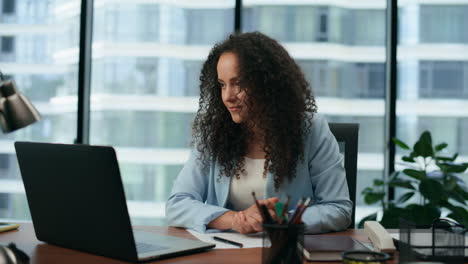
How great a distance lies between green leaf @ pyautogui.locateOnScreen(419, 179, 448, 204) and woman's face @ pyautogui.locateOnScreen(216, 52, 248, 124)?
1.59 metres

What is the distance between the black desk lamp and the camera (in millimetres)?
1085

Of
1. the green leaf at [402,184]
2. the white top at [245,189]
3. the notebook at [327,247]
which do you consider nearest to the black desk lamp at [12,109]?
the notebook at [327,247]

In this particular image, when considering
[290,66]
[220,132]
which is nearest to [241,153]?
[220,132]

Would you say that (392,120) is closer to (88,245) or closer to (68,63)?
(68,63)

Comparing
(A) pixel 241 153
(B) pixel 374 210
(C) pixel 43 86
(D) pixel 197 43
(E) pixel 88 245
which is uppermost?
(D) pixel 197 43

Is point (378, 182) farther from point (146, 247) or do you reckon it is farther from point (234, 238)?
point (146, 247)

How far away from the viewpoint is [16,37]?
357cm

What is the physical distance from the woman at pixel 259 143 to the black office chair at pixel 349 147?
133 millimetres

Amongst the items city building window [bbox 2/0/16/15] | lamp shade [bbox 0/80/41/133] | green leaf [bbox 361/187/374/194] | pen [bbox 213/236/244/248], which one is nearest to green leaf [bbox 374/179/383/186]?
green leaf [bbox 361/187/374/194]

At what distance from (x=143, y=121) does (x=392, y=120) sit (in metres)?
1.72

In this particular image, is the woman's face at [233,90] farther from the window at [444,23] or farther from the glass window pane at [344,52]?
the window at [444,23]

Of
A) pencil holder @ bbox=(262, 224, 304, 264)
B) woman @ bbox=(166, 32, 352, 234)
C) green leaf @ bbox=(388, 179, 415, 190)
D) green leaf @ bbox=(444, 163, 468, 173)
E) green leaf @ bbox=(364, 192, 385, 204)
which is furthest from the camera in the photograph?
green leaf @ bbox=(364, 192, 385, 204)

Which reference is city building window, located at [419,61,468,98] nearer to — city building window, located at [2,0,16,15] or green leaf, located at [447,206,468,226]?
green leaf, located at [447,206,468,226]

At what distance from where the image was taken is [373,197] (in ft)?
10.6
